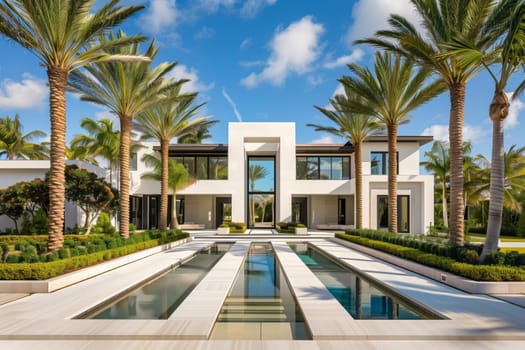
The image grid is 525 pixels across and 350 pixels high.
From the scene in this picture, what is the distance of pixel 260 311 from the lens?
631 centimetres

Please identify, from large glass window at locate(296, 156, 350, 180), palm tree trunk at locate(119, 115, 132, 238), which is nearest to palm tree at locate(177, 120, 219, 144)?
large glass window at locate(296, 156, 350, 180)

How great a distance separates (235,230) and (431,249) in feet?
48.3

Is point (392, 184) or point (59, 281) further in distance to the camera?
point (392, 184)

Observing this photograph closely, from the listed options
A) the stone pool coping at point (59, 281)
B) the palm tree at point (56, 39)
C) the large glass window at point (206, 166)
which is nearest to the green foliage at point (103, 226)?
the large glass window at point (206, 166)

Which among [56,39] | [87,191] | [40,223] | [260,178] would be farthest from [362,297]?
[260,178]

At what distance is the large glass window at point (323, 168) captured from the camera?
27750mm

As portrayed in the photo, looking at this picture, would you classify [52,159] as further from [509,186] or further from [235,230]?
[509,186]

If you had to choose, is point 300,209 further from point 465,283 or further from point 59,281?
point 59,281

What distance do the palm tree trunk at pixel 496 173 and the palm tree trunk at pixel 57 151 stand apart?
12.8 m

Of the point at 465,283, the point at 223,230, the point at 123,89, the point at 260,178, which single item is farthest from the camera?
the point at 260,178

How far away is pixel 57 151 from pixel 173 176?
1523cm

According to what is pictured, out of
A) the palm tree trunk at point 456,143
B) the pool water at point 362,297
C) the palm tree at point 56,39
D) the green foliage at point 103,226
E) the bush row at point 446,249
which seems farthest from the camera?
the green foliage at point 103,226

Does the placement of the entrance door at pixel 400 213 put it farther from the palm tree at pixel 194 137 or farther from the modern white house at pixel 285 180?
the palm tree at pixel 194 137

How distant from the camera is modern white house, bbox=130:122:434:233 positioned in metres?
24.2
